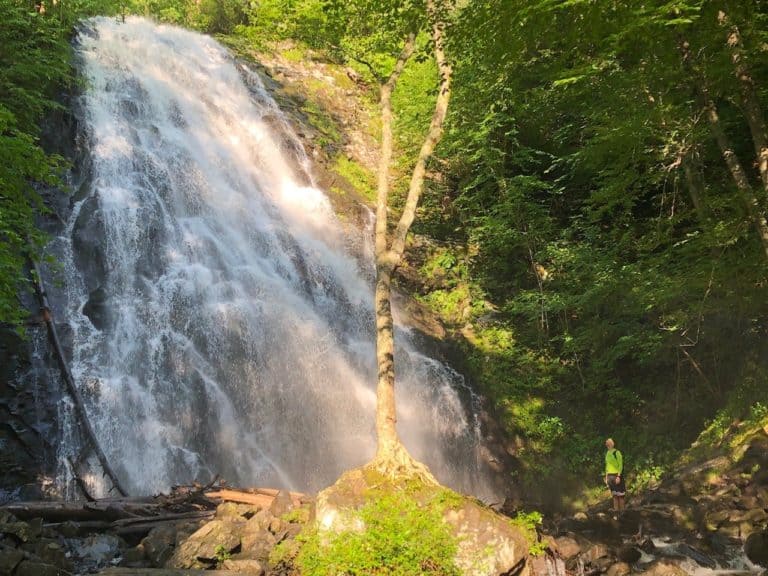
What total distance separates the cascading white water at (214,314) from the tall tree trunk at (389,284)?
522 cm

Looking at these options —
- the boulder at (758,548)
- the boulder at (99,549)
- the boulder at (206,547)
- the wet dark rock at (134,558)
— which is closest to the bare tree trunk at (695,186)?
the boulder at (758,548)

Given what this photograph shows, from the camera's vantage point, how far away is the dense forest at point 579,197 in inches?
344

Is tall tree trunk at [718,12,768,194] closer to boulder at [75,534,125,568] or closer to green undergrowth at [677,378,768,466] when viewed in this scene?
green undergrowth at [677,378,768,466]

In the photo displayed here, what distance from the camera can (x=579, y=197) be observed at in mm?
19500

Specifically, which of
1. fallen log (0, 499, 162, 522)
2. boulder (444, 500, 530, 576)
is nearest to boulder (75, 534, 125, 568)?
fallen log (0, 499, 162, 522)

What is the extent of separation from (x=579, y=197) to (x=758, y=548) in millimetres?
13685

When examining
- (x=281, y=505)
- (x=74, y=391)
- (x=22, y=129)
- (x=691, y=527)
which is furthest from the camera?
(x=22, y=129)

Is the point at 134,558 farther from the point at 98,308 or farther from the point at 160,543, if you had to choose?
the point at 98,308

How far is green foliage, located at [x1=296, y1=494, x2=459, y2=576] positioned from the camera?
6.09 meters

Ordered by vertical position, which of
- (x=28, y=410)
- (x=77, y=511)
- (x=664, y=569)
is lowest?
(x=664, y=569)

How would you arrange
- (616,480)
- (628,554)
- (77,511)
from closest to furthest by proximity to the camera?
(77,511) → (628,554) → (616,480)

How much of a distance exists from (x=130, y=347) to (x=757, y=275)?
13.2m

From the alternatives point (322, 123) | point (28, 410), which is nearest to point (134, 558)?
point (28, 410)

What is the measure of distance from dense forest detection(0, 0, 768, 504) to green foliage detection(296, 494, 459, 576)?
5660 millimetres
